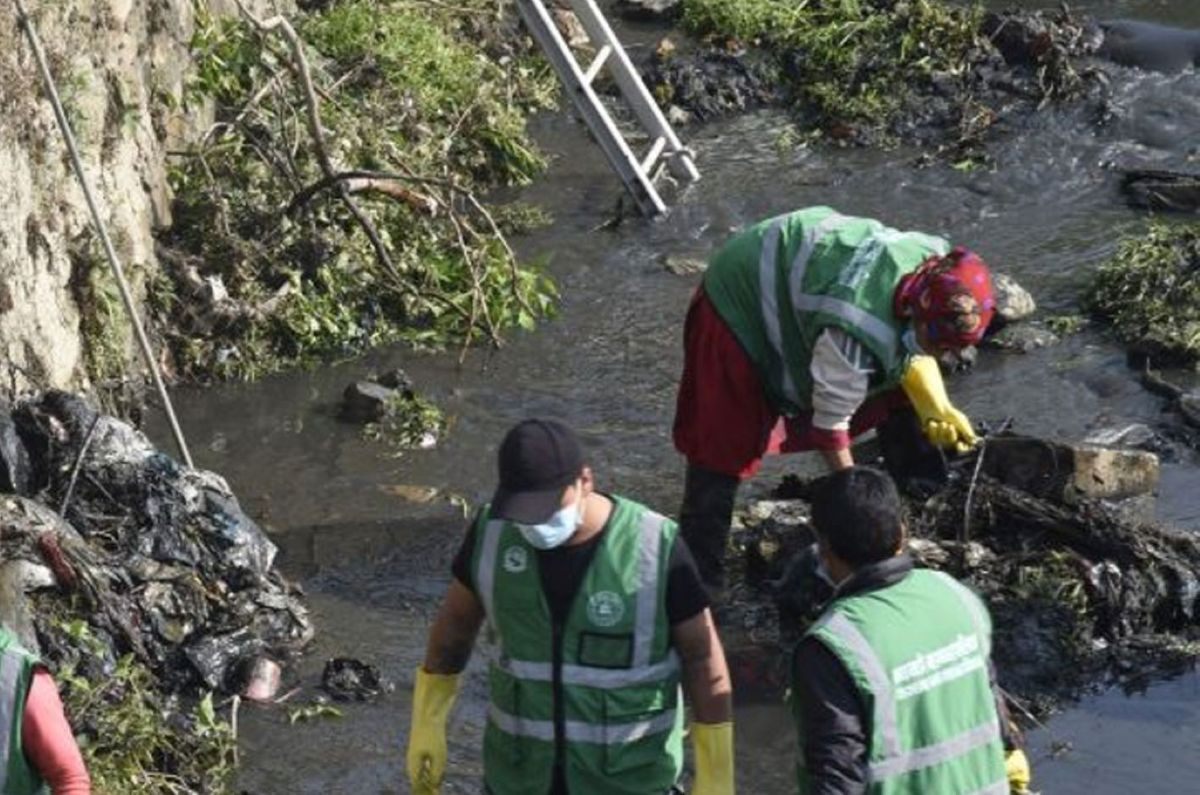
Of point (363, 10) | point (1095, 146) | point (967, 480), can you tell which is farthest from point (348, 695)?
point (1095, 146)

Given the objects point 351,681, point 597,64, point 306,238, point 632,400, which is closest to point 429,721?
point 351,681

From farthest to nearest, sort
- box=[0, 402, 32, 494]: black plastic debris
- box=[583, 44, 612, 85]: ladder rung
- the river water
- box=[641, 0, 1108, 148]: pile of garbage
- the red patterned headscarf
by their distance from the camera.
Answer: box=[641, 0, 1108, 148]: pile of garbage < box=[583, 44, 612, 85]: ladder rung < box=[0, 402, 32, 494]: black plastic debris < the river water < the red patterned headscarf

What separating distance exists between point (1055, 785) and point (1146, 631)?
1.05 meters

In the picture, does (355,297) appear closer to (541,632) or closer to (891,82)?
(891,82)

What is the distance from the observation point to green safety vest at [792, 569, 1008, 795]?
14.6 ft

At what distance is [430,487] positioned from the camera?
368 inches

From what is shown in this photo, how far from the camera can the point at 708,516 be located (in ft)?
25.4

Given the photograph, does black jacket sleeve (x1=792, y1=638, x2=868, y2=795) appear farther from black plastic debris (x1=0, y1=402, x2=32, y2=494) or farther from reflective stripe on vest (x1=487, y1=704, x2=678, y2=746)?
black plastic debris (x1=0, y1=402, x2=32, y2=494)

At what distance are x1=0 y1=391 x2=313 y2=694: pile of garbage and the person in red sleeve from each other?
2.52 metres

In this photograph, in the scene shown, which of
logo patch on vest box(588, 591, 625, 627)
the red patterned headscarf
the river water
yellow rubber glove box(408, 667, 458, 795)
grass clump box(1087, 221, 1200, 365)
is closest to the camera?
logo patch on vest box(588, 591, 625, 627)

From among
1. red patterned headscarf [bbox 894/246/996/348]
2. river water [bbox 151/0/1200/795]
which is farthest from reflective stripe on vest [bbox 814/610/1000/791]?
river water [bbox 151/0/1200/795]

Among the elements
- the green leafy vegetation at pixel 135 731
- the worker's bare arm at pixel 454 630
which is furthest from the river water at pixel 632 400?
the worker's bare arm at pixel 454 630

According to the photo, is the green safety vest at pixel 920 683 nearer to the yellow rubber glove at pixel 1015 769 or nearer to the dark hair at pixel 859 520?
the dark hair at pixel 859 520

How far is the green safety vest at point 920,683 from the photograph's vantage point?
4.45m
